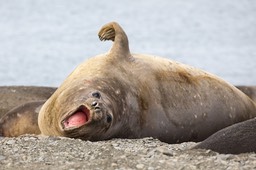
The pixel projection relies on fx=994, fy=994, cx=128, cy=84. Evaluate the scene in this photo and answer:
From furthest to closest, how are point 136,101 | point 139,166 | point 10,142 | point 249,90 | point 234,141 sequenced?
point 249,90 < point 136,101 < point 10,142 < point 234,141 < point 139,166

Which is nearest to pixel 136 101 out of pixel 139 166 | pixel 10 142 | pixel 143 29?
pixel 10 142

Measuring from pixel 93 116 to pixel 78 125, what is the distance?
0.35 feet

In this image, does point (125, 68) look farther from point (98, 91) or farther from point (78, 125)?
point (78, 125)

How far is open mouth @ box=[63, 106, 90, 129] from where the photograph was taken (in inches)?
238

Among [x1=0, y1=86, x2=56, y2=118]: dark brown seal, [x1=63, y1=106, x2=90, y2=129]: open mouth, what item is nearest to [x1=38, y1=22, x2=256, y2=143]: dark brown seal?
[x1=63, y1=106, x2=90, y2=129]: open mouth

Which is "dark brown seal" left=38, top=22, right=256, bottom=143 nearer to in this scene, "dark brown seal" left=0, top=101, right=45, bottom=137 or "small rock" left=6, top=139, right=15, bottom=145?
"small rock" left=6, top=139, right=15, bottom=145

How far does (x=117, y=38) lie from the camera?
24.4 ft

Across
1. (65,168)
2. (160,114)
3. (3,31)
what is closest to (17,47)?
(3,31)

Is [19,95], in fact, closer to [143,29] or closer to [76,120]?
[76,120]

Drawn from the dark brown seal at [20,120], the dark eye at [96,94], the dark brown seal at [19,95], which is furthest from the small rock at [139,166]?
the dark brown seal at [19,95]

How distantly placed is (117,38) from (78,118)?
1450 mm

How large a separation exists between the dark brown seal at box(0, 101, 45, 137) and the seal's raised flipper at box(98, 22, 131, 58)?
2.62 feet

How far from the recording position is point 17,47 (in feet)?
59.2

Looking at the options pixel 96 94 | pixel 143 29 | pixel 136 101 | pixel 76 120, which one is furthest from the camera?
pixel 143 29
